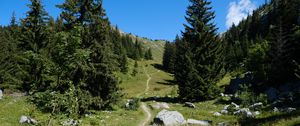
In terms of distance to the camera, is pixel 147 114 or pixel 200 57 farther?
pixel 200 57

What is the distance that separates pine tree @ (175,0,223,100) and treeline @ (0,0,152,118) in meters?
10.1

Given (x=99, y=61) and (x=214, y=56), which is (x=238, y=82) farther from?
(x=99, y=61)

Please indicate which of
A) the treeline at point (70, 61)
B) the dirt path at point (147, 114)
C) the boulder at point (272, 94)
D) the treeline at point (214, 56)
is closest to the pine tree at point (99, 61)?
the treeline at point (70, 61)

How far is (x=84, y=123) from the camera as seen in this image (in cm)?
2594

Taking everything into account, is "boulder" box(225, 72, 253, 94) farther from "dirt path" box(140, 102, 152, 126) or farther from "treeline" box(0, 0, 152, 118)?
"treeline" box(0, 0, 152, 118)

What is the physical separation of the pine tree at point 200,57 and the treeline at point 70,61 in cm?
1009

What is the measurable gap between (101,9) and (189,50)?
15266 mm

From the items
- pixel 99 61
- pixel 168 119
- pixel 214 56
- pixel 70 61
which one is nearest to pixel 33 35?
pixel 99 61

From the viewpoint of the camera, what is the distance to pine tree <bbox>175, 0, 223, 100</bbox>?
1665 inches

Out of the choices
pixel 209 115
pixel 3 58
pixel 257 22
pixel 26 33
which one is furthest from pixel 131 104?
pixel 257 22

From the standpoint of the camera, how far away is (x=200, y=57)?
145ft

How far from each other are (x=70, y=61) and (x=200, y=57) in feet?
102

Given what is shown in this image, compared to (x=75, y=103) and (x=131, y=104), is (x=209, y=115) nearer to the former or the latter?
(x=131, y=104)

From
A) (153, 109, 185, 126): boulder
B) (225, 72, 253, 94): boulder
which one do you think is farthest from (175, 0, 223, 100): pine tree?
(153, 109, 185, 126): boulder
